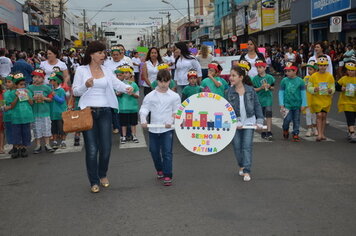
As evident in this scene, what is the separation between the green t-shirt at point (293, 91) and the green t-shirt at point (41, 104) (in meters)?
4.47

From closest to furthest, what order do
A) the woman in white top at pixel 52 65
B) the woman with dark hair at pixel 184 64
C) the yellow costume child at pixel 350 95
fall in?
1. the yellow costume child at pixel 350 95
2. the woman in white top at pixel 52 65
3. the woman with dark hair at pixel 184 64

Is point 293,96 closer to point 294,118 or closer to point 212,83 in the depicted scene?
point 294,118

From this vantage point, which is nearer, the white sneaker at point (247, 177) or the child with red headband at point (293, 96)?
the white sneaker at point (247, 177)

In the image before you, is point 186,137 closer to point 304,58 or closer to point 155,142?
point 155,142

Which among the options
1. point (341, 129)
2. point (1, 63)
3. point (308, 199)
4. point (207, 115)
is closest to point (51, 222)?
point (207, 115)

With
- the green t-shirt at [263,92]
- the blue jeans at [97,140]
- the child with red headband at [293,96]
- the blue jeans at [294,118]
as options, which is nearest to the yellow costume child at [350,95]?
the child with red headband at [293,96]

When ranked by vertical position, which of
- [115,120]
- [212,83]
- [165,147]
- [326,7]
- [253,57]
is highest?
[326,7]

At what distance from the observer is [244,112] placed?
630cm

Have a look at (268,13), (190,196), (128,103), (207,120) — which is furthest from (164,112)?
(268,13)

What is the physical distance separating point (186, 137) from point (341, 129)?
17.7ft

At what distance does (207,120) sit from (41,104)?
157 inches

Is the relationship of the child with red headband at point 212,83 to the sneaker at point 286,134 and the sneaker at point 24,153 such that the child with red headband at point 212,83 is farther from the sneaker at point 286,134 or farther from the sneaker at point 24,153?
the sneaker at point 24,153

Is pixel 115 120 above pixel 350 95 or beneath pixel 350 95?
beneath

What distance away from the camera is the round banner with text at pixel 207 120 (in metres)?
5.97
